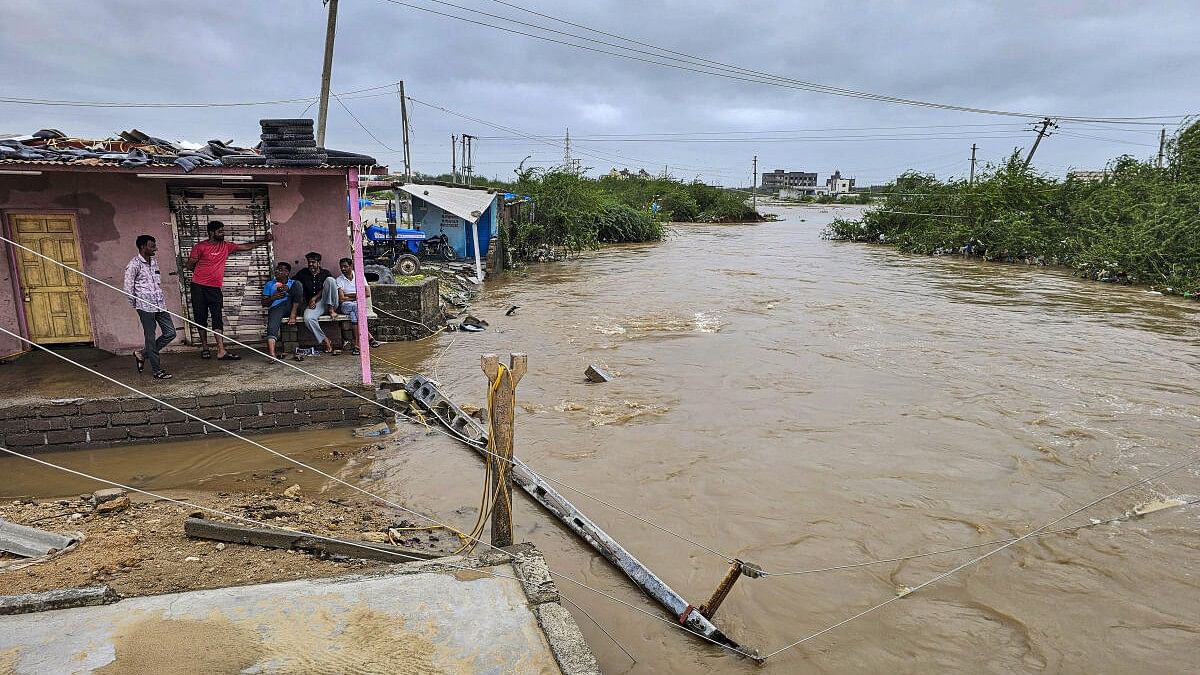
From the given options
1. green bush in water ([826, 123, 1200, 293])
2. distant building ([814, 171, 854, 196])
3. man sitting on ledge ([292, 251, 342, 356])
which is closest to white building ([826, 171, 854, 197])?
distant building ([814, 171, 854, 196])

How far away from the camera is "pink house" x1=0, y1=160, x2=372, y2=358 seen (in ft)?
25.4

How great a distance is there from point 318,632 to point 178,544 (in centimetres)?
204

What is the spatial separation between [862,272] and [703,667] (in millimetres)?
20714

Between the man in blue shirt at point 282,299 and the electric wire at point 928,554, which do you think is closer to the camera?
the electric wire at point 928,554

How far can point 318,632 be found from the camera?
3.20 meters

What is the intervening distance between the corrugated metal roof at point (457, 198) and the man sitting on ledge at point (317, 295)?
26.1 feet

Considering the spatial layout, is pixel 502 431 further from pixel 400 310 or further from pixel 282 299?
pixel 400 310

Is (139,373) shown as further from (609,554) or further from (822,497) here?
(822,497)

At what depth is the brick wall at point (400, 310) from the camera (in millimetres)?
11195

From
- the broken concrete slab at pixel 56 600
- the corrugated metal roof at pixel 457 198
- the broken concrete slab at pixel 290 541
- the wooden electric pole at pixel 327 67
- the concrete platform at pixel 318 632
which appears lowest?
the broken concrete slab at pixel 290 541

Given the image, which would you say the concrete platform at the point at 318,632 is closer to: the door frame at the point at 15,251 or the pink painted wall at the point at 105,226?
the pink painted wall at the point at 105,226

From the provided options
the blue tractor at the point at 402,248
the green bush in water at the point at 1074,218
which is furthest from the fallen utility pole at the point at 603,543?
the green bush in water at the point at 1074,218

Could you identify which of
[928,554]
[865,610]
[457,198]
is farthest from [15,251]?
[457,198]

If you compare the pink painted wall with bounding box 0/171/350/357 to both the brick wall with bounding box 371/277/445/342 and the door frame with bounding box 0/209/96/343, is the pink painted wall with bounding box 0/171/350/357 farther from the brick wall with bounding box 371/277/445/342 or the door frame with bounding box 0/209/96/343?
the brick wall with bounding box 371/277/445/342
